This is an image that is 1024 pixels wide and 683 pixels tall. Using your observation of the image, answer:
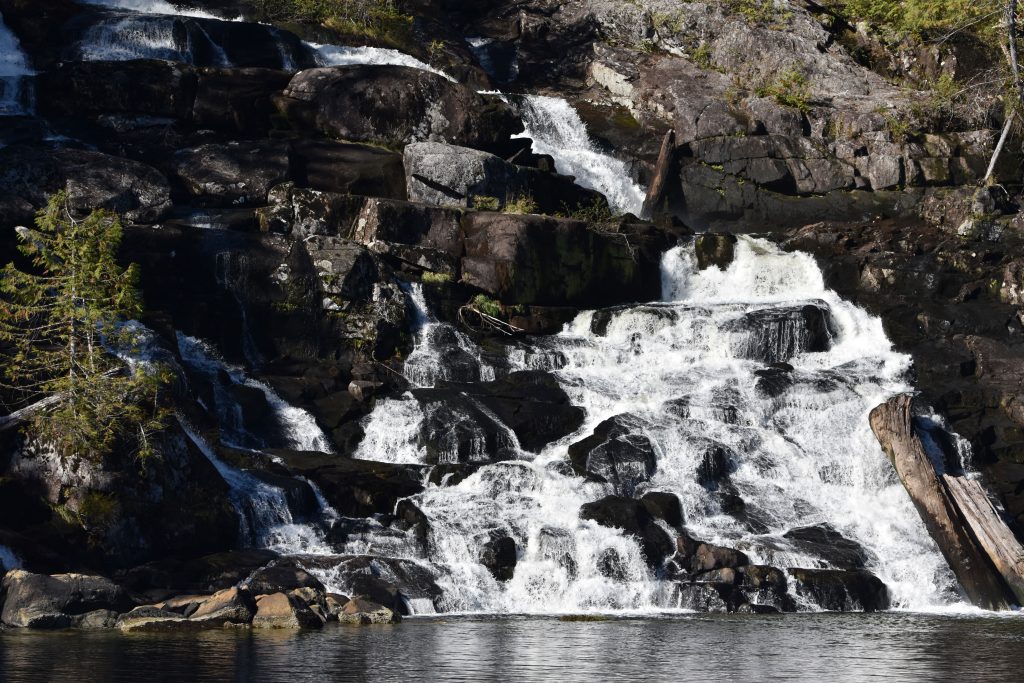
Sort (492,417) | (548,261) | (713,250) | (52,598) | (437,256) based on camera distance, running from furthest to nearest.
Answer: (713,250), (548,261), (437,256), (492,417), (52,598)

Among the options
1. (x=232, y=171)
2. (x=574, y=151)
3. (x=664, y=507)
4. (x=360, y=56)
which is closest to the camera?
(x=664, y=507)

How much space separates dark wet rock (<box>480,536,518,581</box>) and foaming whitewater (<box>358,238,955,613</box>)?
0.40ft

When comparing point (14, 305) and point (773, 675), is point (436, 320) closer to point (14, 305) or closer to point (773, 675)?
point (14, 305)

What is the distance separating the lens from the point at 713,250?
106ft

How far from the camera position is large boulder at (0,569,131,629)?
602 inches

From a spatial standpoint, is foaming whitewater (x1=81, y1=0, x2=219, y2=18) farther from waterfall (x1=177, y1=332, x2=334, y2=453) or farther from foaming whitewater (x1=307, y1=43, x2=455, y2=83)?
waterfall (x1=177, y1=332, x2=334, y2=453)

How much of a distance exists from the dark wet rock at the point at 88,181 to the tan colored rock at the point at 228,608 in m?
14.4

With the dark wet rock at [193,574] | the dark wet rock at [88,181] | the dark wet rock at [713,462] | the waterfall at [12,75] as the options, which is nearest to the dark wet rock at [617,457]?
the dark wet rock at [713,462]

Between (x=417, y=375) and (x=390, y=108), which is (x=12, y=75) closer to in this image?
(x=390, y=108)

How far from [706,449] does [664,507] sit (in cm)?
270

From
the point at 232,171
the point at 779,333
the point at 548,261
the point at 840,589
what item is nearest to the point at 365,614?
the point at 840,589

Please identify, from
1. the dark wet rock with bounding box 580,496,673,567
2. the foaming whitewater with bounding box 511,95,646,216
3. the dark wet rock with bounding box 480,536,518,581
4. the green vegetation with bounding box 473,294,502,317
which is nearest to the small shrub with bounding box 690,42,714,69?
the foaming whitewater with bounding box 511,95,646,216

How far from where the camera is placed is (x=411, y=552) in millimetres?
19359

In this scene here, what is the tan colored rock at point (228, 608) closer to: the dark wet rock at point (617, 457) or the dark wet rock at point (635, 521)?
the dark wet rock at point (635, 521)
